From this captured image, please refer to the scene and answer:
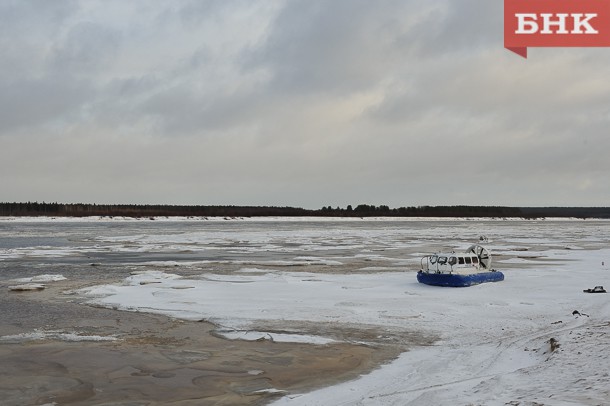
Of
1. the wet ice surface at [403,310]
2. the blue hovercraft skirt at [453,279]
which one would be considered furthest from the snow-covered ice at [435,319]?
the blue hovercraft skirt at [453,279]

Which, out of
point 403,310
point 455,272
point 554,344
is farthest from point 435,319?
point 455,272

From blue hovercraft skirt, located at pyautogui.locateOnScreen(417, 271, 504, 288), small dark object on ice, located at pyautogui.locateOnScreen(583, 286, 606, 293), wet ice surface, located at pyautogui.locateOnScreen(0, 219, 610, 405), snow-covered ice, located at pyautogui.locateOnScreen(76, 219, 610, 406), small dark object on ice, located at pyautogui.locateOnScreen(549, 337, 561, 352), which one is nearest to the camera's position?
snow-covered ice, located at pyautogui.locateOnScreen(76, 219, 610, 406)

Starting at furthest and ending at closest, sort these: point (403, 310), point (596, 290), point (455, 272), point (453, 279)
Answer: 1. point (455, 272)
2. point (453, 279)
3. point (596, 290)
4. point (403, 310)

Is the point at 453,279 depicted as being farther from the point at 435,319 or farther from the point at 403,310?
the point at 435,319

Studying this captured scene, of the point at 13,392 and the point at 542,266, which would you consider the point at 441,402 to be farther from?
the point at 542,266

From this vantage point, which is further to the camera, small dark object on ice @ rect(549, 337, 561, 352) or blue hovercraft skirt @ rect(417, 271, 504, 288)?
blue hovercraft skirt @ rect(417, 271, 504, 288)

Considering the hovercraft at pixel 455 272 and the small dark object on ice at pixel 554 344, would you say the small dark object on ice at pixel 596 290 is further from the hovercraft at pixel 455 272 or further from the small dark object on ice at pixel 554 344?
the small dark object on ice at pixel 554 344

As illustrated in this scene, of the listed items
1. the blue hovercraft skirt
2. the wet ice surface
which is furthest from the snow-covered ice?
the blue hovercraft skirt

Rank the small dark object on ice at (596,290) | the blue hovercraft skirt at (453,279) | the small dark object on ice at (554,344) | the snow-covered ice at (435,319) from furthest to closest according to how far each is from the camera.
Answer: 1. the blue hovercraft skirt at (453,279)
2. the small dark object on ice at (596,290)
3. the small dark object on ice at (554,344)
4. the snow-covered ice at (435,319)

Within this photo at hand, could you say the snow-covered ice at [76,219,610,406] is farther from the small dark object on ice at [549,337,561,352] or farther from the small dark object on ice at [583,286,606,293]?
the small dark object on ice at [583,286,606,293]

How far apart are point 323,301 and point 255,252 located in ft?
72.5

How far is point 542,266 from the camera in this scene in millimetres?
30188

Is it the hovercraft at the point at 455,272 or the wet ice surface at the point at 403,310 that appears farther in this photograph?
the hovercraft at the point at 455,272

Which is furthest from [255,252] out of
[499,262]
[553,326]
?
[553,326]
